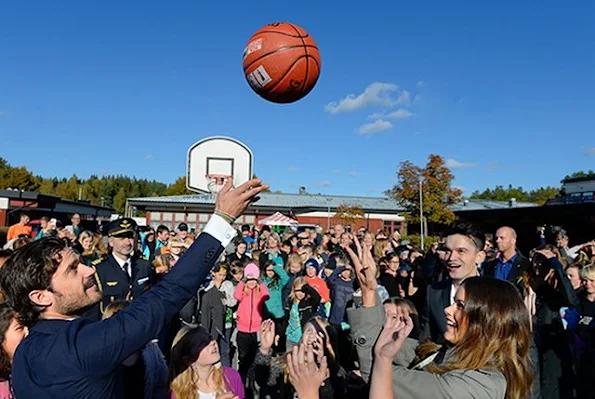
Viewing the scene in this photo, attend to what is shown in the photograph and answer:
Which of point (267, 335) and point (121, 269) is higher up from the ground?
point (121, 269)

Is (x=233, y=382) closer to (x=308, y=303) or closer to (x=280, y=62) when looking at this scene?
(x=280, y=62)

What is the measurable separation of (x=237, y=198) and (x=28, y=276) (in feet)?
3.10

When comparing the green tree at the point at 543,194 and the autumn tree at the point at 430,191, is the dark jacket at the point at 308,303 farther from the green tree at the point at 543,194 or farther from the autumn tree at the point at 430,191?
the green tree at the point at 543,194

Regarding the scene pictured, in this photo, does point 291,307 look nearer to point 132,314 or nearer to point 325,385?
point 325,385

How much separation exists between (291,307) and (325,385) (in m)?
3.91

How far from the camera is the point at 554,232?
10.4 meters

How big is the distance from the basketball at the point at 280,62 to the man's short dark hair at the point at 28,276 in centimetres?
328

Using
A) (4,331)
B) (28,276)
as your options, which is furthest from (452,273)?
(4,331)

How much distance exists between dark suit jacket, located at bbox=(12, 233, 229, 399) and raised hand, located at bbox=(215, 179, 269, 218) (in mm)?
225

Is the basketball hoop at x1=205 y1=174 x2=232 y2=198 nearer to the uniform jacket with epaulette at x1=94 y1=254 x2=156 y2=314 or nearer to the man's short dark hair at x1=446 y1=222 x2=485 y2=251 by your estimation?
the uniform jacket with epaulette at x1=94 y1=254 x2=156 y2=314

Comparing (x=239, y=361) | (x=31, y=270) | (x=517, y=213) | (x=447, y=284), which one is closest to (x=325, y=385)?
(x=447, y=284)

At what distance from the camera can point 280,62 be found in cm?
491

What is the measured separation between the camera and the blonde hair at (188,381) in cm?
322

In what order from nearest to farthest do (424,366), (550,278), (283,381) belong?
(424,366) < (283,381) < (550,278)
